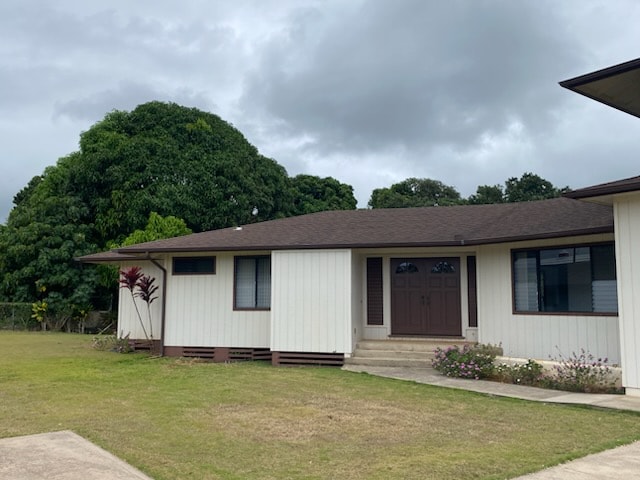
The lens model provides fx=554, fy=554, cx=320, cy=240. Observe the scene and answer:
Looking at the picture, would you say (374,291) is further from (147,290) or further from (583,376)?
(147,290)

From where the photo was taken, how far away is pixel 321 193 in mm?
40562

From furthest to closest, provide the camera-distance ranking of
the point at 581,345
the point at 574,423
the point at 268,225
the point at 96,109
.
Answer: the point at 96,109, the point at 268,225, the point at 581,345, the point at 574,423

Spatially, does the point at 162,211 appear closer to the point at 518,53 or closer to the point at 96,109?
the point at 96,109

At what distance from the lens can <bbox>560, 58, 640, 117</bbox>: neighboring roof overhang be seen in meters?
8.48

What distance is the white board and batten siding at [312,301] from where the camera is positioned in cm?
1182

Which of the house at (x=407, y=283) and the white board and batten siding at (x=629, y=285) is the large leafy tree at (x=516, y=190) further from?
the white board and batten siding at (x=629, y=285)

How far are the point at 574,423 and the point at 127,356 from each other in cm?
1049

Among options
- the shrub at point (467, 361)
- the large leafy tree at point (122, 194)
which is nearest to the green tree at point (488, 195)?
the large leafy tree at point (122, 194)

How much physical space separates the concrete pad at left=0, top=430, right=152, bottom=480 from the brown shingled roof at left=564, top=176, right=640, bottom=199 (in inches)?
272

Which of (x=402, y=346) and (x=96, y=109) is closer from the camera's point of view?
(x=402, y=346)

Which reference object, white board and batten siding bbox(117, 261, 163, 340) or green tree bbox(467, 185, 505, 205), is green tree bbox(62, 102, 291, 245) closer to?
white board and batten siding bbox(117, 261, 163, 340)

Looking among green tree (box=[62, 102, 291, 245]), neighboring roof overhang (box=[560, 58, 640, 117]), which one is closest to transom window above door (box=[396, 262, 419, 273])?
neighboring roof overhang (box=[560, 58, 640, 117])

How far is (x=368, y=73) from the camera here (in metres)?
17.8

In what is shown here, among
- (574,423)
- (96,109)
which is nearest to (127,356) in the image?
(574,423)
